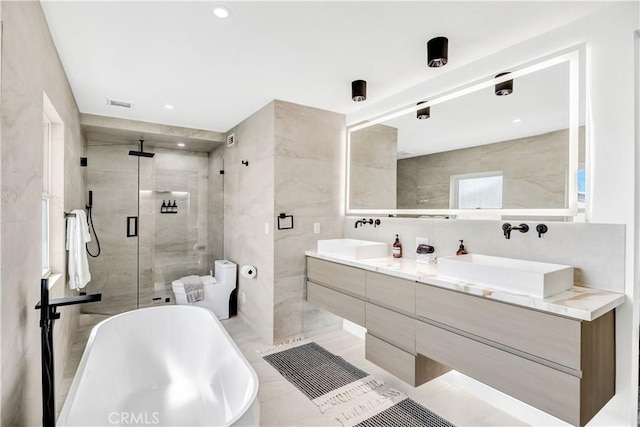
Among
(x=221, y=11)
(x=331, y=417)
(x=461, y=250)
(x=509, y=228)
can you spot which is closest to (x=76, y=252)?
(x=221, y=11)

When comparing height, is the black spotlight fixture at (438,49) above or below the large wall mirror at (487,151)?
above

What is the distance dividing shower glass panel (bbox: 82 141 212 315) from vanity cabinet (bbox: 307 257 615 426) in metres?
2.80

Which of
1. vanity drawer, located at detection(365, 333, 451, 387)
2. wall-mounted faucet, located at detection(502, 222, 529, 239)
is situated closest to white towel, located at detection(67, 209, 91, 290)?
vanity drawer, located at detection(365, 333, 451, 387)

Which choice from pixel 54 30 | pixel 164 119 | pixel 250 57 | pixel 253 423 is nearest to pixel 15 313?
pixel 253 423

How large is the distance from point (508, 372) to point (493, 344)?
0.45ft

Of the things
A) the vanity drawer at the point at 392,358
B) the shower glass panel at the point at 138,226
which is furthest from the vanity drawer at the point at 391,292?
the shower glass panel at the point at 138,226

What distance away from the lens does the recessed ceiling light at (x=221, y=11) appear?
1.69m

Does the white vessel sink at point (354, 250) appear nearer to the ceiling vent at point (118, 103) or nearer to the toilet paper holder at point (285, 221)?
the toilet paper holder at point (285, 221)

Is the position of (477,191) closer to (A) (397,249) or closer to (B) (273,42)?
(A) (397,249)

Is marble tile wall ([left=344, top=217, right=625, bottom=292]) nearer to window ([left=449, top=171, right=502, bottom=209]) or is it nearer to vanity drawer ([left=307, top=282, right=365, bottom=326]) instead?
window ([left=449, top=171, right=502, bottom=209])

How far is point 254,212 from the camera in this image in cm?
341

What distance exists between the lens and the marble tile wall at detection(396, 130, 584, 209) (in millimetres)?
1899

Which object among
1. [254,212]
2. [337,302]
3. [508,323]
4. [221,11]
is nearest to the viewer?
[508,323]

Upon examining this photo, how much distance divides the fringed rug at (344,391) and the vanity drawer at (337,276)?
0.64 m
